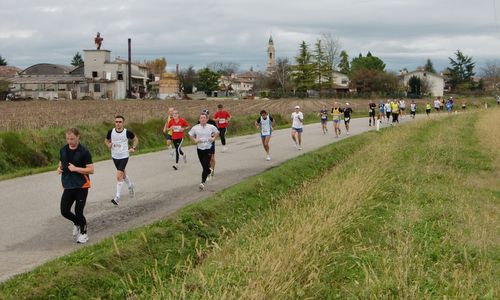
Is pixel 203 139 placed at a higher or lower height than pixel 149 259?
higher

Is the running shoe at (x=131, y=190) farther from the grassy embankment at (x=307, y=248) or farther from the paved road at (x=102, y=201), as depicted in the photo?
the grassy embankment at (x=307, y=248)

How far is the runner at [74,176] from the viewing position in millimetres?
8797

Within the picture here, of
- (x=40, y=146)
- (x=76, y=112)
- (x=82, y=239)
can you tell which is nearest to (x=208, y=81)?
(x=76, y=112)

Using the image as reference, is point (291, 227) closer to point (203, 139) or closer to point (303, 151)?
point (203, 139)

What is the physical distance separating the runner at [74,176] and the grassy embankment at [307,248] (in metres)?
0.74

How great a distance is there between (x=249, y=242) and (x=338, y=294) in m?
1.73

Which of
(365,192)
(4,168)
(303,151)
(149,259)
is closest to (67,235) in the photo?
(149,259)

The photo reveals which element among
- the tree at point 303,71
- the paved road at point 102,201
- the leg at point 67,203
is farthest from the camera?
the tree at point 303,71

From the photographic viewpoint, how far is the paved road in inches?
339

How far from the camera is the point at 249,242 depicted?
849 centimetres

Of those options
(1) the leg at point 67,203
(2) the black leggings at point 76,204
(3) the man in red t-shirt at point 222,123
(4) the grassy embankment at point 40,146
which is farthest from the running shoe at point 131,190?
(3) the man in red t-shirt at point 222,123

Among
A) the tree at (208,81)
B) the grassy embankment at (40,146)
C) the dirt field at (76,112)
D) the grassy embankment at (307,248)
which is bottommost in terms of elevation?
the grassy embankment at (307,248)

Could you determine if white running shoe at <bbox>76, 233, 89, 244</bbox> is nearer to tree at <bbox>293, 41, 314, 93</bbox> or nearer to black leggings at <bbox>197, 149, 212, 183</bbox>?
black leggings at <bbox>197, 149, 212, 183</bbox>

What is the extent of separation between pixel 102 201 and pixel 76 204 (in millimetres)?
3133
